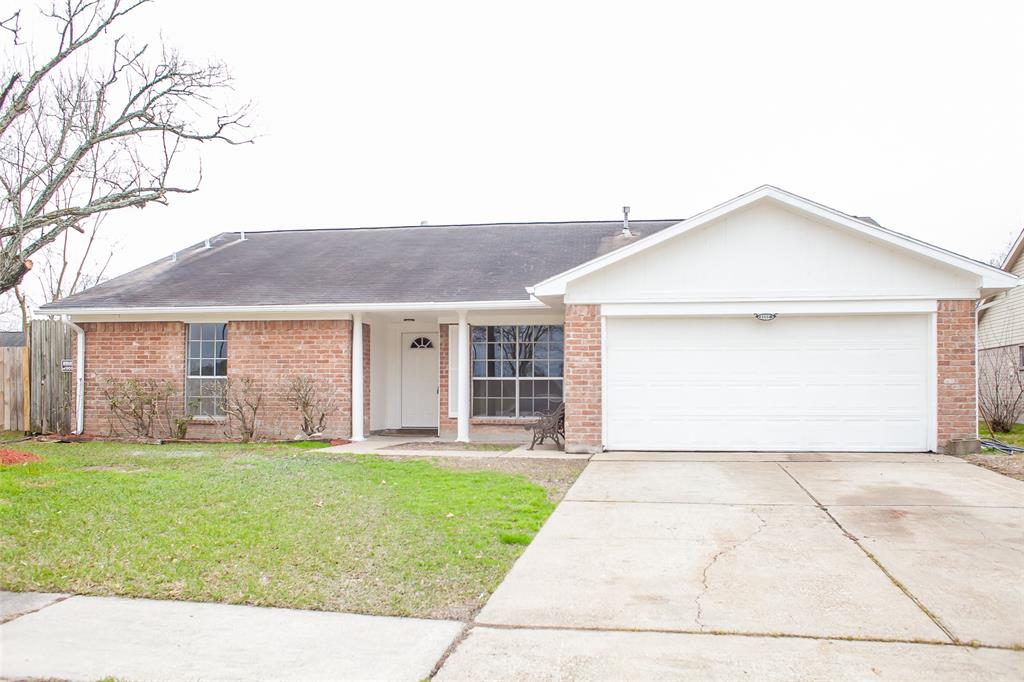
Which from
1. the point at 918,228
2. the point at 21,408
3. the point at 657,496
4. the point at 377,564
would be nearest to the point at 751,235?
the point at 657,496

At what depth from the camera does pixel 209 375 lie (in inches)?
613

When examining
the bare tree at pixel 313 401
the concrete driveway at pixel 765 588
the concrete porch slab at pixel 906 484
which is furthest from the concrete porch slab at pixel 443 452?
the concrete porch slab at pixel 906 484

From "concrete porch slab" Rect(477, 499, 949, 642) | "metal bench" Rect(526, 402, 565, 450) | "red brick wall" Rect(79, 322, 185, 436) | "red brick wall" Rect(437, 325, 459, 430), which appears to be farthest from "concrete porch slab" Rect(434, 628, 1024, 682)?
"red brick wall" Rect(79, 322, 185, 436)

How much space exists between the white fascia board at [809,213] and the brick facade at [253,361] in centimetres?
474

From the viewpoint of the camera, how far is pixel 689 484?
Result: 9438mm

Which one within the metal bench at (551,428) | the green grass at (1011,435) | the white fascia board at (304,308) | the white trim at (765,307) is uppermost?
the white fascia board at (304,308)

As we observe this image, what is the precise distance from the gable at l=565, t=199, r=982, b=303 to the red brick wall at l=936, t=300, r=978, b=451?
1.08 feet

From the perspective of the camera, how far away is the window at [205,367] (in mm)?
15523

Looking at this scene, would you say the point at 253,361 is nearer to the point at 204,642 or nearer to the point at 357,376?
the point at 357,376

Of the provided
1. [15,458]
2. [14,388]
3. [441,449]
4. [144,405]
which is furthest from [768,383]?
[14,388]

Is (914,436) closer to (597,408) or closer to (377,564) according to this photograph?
(597,408)

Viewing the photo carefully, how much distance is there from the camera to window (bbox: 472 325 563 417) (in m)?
15.0

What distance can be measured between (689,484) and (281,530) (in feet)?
16.4

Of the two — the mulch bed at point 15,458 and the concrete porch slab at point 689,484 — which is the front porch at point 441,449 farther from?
the mulch bed at point 15,458
